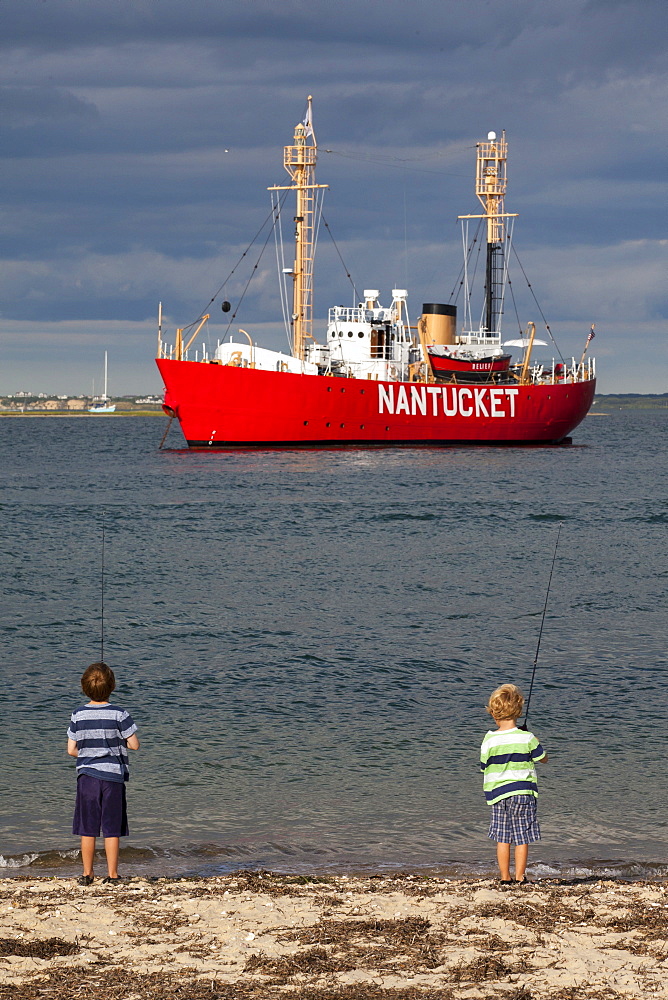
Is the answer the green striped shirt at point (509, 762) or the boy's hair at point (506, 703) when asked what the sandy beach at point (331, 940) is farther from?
the boy's hair at point (506, 703)

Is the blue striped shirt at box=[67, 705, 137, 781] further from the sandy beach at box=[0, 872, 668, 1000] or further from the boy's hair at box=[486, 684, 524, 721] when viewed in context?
the boy's hair at box=[486, 684, 524, 721]

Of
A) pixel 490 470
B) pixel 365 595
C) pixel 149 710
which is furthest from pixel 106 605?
pixel 490 470

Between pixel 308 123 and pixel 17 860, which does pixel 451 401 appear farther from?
pixel 17 860

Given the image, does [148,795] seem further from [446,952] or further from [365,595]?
[365,595]

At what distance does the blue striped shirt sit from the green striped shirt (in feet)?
6.72

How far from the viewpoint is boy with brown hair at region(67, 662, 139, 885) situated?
6.36 metres

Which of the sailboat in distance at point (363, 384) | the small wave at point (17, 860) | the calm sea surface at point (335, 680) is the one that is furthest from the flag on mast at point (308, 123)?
the small wave at point (17, 860)

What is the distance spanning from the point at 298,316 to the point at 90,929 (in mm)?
63542

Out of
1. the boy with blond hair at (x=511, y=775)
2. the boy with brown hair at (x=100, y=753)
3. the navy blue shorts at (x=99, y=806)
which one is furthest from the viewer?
the navy blue shorts at (x=99, y=806)

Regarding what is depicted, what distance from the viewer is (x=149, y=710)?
12570 millimetres

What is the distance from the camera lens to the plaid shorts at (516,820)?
20.9 feet

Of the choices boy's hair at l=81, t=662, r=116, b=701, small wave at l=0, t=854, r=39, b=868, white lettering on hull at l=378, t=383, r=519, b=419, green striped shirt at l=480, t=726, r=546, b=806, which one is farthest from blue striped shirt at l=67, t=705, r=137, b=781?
white lettering on hull at l=378, t=383, r=519, b=419

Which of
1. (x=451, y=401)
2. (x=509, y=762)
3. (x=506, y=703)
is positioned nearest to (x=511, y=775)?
(x=509, y=762)

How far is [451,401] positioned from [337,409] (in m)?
8.53
